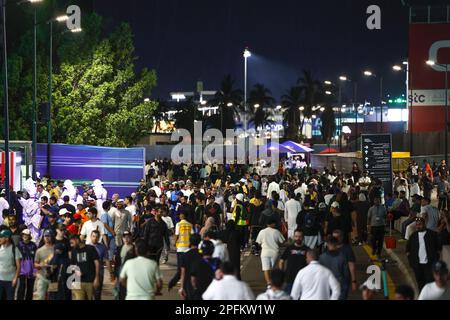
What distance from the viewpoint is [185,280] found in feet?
43.5

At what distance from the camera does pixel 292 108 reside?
144125 millimetres

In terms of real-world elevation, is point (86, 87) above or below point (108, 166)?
above

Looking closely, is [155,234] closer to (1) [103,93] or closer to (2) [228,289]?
(2) [228,289]

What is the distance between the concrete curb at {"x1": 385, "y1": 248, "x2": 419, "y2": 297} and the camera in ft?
58.3

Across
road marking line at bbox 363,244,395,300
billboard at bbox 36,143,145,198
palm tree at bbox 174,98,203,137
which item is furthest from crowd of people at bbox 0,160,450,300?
palm tree at bbox 174,98,203,137

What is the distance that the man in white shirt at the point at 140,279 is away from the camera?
11969 mm

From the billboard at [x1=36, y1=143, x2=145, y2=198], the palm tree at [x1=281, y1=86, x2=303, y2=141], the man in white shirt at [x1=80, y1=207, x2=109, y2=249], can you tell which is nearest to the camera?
the man in white shirt at [x1=80, y1=207, x2=109, y2=249]

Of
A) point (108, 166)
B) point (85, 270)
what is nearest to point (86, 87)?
point (108, 166)

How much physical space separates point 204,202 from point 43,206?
4.42 meters

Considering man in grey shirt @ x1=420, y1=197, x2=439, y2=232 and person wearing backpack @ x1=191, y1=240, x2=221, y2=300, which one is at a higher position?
man in grey shirt @ x1=420, y1=197, x2=439, y2=232

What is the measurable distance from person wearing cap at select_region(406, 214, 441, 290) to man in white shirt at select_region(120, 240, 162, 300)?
16.0 ft

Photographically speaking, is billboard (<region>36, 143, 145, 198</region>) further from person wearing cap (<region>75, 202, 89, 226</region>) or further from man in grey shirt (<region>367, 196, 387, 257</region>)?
man in grey shirt (<region>367, 196, 387, 257</region>)

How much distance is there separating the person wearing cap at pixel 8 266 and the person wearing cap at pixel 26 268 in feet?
1.35

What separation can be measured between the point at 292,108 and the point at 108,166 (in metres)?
111
